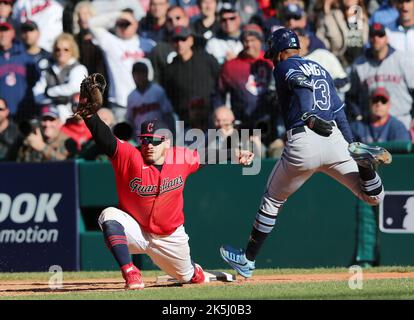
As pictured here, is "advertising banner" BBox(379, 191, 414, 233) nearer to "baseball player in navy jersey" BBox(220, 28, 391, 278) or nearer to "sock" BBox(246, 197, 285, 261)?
"baseball player in navy jersey" BBox(220, 28, 391, 278)

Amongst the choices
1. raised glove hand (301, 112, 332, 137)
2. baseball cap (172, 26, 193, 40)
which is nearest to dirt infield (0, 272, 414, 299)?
raised glove hand (301, 112, 332, 137)

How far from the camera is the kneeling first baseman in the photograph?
8602 mm

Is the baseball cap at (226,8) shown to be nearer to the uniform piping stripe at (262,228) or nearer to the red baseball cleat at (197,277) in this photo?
the uniform piping stripe at (262,228)

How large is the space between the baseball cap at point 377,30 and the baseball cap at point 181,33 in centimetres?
229

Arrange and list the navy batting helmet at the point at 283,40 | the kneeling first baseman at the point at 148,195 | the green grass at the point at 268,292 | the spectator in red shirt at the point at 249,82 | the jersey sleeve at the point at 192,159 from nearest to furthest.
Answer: the green grass at the point at 268,292
the kneeling first baseman at the point at 148,195
the jersey sleeve at the point at 192,159
the navy batting helmet at the point at 283,40
the spectator in red shirt at the point at 249,82

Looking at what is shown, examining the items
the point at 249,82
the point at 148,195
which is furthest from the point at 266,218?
the point at 249,82

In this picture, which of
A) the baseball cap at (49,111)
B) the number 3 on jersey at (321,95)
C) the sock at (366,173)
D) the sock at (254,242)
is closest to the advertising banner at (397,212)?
the sock at (366,173)

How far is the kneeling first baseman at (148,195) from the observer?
860 cm

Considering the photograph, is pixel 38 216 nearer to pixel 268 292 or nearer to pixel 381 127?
pixel 381 127

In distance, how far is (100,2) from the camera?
13.6 meters

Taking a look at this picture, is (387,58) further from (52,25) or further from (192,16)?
(52,25)

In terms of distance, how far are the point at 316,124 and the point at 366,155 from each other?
1.68 ft
